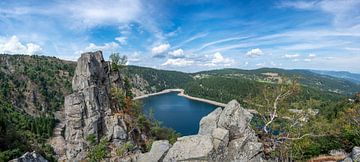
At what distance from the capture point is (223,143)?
16.2 metres

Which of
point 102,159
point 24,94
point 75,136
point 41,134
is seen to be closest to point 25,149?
point 75,136

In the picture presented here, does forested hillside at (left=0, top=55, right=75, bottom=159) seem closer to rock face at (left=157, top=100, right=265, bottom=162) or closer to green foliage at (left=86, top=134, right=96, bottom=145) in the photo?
green foliage at (left=86, top=134, right=96, bottom=145)

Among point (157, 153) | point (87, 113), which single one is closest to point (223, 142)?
point (157, 153)

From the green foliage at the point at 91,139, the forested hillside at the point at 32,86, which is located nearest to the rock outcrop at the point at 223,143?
the green foliage at the point at 91,139

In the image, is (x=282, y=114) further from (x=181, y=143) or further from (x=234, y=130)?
(x=181, y=143)

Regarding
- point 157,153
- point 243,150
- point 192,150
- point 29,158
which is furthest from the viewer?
point 29,158

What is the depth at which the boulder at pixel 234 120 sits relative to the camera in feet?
58.3

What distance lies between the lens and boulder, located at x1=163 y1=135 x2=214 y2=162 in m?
15.1

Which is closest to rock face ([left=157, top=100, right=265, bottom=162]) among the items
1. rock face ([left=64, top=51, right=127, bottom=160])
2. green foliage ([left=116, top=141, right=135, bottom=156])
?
green foliage ([left=116, top=141, right=135, bottom=156])

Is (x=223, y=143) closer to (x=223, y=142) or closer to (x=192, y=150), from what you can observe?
(x=223, y=142)

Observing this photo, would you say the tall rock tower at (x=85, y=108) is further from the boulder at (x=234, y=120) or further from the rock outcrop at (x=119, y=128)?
the boulder at (x=234, y=120)

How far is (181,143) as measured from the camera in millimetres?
16203

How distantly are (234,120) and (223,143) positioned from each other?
98.1 inches

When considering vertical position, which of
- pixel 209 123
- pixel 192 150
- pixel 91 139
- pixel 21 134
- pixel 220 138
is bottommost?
pixel 21 134
